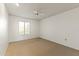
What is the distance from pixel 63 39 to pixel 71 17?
139cm

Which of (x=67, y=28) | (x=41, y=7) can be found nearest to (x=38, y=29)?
(x=67, y=28)

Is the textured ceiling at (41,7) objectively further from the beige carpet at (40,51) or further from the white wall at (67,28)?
the beige carpet at (40,51)

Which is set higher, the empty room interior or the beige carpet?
the empty room interior

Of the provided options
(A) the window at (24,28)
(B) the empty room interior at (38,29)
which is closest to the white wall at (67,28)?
(B) the empty room interior at (38,29)

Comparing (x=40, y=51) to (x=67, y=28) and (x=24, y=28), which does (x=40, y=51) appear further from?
(x=24, y=28)

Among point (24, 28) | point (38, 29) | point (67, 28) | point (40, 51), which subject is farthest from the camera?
point (38, 29)

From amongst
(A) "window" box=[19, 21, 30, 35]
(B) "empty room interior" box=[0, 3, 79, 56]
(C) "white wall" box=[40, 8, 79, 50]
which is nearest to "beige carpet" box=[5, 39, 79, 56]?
(B) "empty room interior" box=[0, 3, 79, 56]

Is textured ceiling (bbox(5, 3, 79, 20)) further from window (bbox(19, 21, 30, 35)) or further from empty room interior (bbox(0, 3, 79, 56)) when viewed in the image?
window (bbox(19, 21, 30, 35))

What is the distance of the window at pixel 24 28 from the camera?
22.2 ft

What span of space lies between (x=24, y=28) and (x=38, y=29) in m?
1.68

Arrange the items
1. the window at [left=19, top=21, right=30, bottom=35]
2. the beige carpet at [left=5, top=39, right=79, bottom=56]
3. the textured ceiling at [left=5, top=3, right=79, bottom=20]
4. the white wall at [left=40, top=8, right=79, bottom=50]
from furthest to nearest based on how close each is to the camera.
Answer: the window at [left=19, top=21, right=30, bottom=35]
the white wall at [left=40, top=8, right=79, bottom=50]
the beige carpet at [left=5, top=39, right=79, bottom=56]
the textured ceiling at [left=5, top=3, right=79, bottom=20]

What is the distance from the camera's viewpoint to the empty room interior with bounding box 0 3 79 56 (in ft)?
11.0

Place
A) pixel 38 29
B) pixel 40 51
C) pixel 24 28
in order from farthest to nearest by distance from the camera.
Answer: pixel 38 29 < pixel 24 28 < pixel 40 51

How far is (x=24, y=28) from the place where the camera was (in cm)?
719
